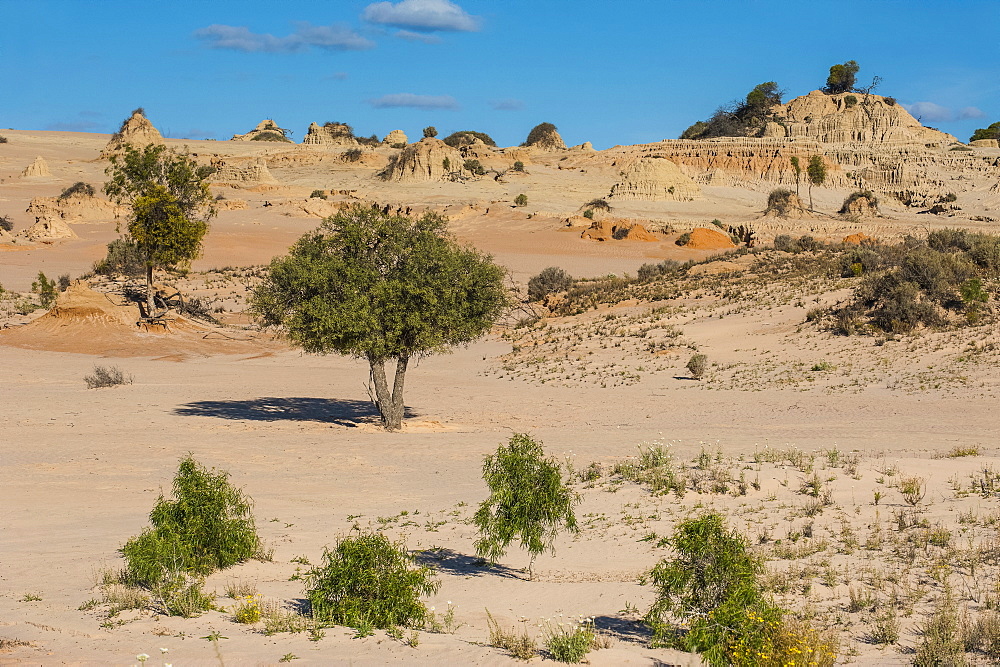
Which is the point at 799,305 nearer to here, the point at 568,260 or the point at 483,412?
the point at 483,412

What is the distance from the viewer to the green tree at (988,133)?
392 feet

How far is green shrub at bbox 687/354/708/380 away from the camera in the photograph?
24625mm

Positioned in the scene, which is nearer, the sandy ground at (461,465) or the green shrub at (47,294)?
the sandy ground at (461,465)

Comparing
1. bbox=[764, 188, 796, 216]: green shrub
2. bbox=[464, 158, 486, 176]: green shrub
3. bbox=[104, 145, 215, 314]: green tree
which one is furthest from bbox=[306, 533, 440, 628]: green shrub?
bbox=[464, 158, 486, 176]: green shrub

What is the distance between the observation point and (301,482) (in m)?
14.7

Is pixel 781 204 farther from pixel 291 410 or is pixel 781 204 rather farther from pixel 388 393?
pixel 388 393

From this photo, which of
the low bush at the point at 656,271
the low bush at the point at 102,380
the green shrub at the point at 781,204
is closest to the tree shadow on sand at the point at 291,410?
the low bush at the point at 102,380

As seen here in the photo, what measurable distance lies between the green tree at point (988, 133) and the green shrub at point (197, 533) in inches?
5098

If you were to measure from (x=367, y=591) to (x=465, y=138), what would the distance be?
11467 centimetres

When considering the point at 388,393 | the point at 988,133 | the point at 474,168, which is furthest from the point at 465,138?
the point at 388,393

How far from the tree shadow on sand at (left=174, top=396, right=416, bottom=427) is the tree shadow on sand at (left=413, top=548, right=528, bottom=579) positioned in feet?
32.1

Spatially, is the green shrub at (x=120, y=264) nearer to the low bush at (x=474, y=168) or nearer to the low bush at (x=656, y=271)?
the low bush at (x=656, y=271)

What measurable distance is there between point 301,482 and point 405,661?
26.8ft

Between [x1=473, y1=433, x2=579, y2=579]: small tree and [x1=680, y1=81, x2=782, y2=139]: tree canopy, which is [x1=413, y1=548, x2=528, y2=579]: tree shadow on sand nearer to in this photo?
[x1=473, y1=433, x2=579, y2=579]: small tree
